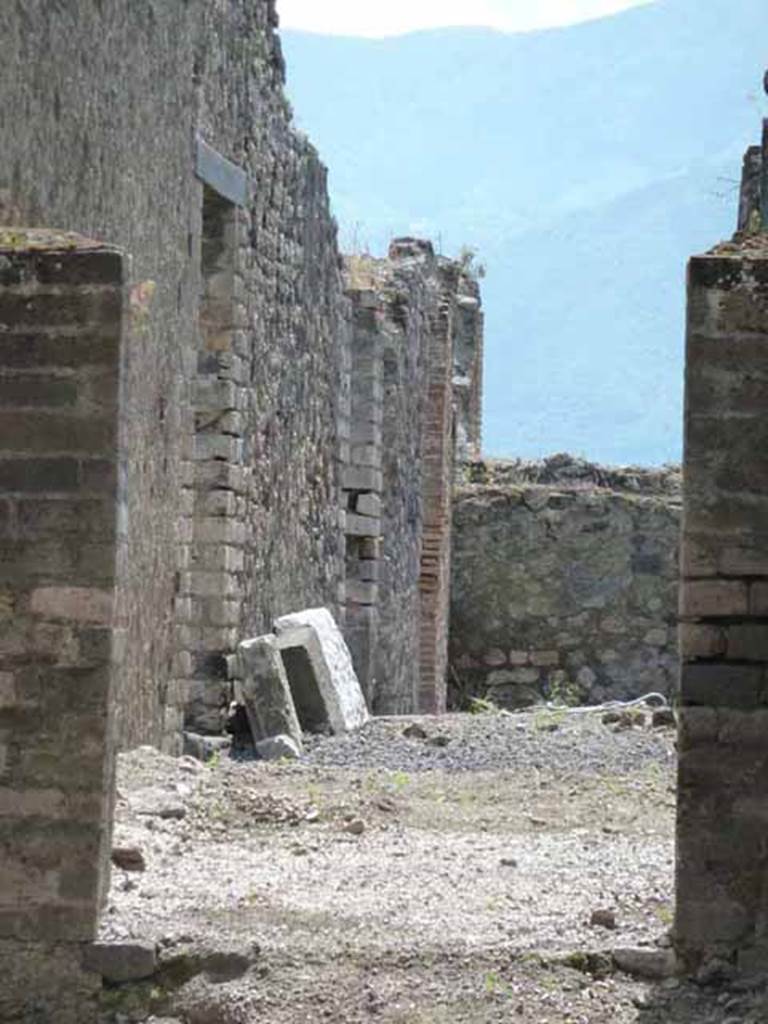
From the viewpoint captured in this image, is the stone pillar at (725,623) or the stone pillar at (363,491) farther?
the stone pillar at (363,491)

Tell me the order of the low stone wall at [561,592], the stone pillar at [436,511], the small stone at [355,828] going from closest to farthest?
the small stone at [355,828]
the stone pillar at [436,511]
the low stone wall at [561,592]

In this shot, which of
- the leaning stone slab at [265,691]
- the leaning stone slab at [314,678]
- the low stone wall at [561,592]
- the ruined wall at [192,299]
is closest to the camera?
the ruined wall at [192,299]

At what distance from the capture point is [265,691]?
13844mm

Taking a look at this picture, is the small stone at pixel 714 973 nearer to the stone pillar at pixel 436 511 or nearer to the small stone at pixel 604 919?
the small stone at pixel 604 919

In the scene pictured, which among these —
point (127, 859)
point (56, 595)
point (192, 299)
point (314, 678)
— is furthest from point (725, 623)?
point (314, 678)

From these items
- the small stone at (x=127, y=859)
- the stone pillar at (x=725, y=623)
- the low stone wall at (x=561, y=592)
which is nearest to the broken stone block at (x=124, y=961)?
A: the small stone at (x=127, y=859)

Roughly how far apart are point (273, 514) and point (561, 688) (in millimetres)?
7073

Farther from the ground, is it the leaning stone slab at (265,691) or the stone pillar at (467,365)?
the stone pillar at (467,365)

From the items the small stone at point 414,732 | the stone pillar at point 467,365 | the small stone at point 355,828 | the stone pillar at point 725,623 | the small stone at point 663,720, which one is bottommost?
the small stone at point 414,732

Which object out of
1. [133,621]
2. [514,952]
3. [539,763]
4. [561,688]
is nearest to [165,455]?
[133,621]

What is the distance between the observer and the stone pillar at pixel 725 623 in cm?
723

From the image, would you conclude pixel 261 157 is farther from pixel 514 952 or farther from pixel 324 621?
pixel 514 952

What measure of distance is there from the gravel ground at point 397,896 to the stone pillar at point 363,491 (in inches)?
230

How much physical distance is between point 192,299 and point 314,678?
2.48 metres
